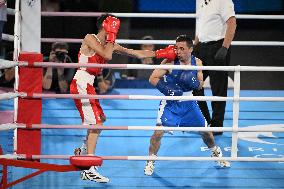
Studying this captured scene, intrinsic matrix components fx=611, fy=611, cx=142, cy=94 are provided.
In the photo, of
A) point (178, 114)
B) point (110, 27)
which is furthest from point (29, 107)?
point (178, 114)

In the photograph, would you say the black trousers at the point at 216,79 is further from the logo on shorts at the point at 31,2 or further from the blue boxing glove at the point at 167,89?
the logo on shorts at the point at 31,2

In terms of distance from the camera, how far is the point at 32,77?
3926 millimetres

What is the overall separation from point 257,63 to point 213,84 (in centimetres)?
365

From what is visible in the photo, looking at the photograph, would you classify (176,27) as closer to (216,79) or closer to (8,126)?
(216,79)

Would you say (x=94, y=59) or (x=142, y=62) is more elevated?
(x=142, y=62)

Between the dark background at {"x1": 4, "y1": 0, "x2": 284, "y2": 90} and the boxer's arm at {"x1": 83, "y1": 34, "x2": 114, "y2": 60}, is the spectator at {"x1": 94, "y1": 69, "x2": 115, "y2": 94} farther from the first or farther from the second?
the boxer's arm at {"x1": 83, "y1": 34, "x2": 114, "y2": 60}

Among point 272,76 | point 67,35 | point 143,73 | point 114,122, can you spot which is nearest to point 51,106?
point 114,122

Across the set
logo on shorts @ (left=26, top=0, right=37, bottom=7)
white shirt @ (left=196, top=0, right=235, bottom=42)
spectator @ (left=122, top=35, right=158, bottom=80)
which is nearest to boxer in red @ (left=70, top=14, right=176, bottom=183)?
logo on shorts @ (left=26, top=0, right=37, bottom=7)

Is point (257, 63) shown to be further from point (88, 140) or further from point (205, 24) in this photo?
point (88, 140)

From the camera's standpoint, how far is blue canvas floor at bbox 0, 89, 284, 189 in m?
4.14

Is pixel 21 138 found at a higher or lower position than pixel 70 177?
higher

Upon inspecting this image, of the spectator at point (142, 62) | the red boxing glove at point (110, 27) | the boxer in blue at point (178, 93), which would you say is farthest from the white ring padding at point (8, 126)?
the spectator at point (142, 62)

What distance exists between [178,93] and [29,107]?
3.61 ft

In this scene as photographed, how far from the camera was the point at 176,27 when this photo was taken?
358 inches
